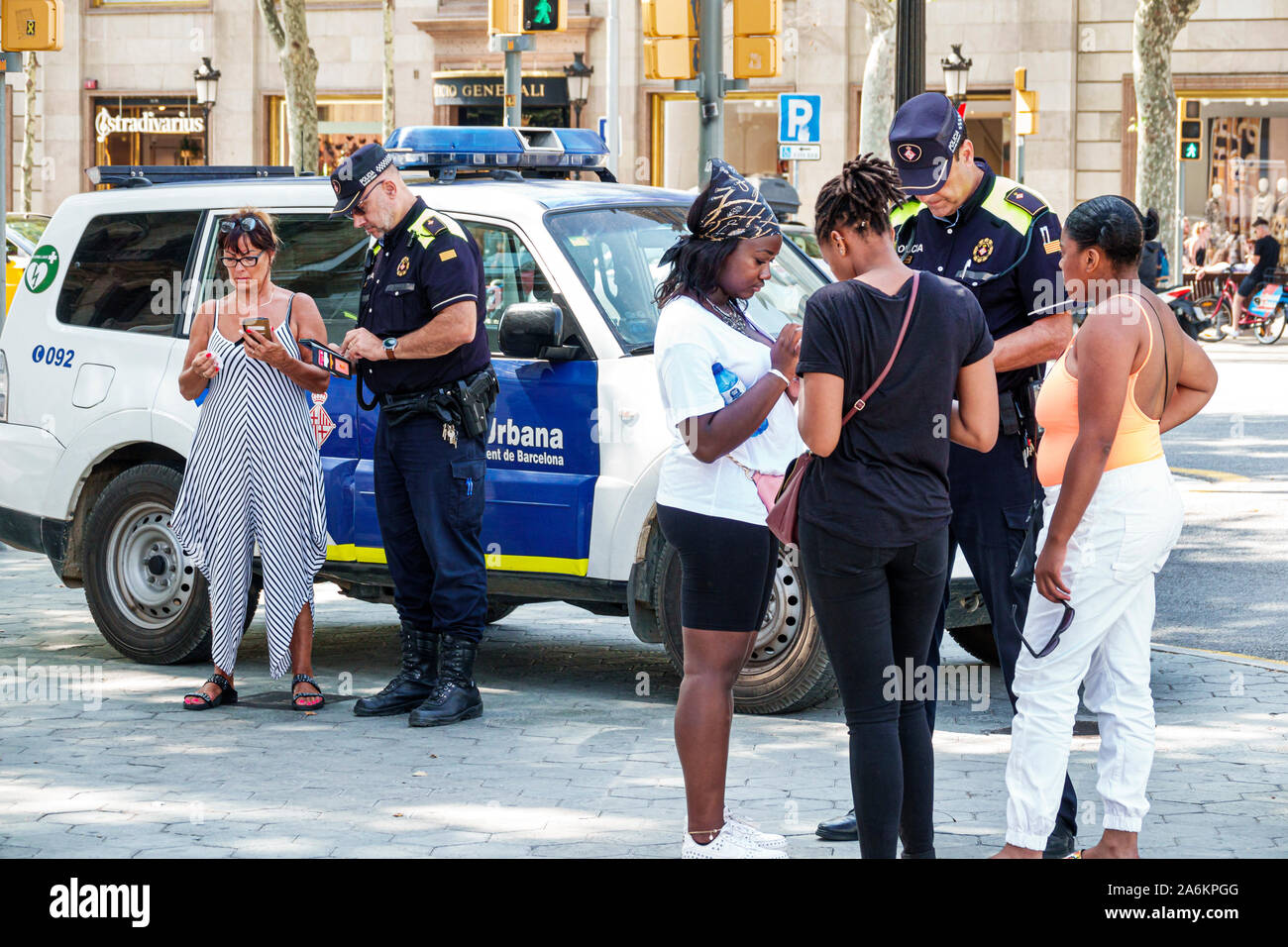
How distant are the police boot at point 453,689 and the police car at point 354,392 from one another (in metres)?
0.44

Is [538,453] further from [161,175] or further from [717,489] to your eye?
[161,175]

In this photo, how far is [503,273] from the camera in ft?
24.0

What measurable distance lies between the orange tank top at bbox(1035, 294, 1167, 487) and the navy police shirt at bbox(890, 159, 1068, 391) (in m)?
0.52

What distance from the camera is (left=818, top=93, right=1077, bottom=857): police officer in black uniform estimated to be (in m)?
5.26

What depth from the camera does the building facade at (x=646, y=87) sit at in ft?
104

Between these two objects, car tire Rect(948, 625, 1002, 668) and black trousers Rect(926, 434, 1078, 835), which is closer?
black trousers Rect(926, 434, 1078, 835)

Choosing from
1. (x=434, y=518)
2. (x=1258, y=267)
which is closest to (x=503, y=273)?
(x=434, y=518)

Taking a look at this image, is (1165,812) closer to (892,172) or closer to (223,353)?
(892,172)

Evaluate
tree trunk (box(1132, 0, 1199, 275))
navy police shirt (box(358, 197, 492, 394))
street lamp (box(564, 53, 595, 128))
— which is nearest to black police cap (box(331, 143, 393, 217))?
navy police shirt (box(358, 197, 492, 394))

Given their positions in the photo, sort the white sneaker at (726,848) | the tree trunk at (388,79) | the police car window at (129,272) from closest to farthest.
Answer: the white sneaker at (726,848), the police car window at (129,272), the tree trunk at (388,79)

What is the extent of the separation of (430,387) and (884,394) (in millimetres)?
2712

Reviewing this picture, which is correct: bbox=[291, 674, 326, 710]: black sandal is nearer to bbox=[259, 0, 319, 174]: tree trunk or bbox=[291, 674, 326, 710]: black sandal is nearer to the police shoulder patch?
the police shoulder patch

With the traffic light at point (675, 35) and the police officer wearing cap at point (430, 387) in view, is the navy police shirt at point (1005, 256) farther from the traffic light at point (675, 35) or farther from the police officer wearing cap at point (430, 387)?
the traffic light at point (675, 35)

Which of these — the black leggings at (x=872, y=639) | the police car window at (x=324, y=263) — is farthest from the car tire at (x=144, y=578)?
the black leggings at (x=872, y=639)
